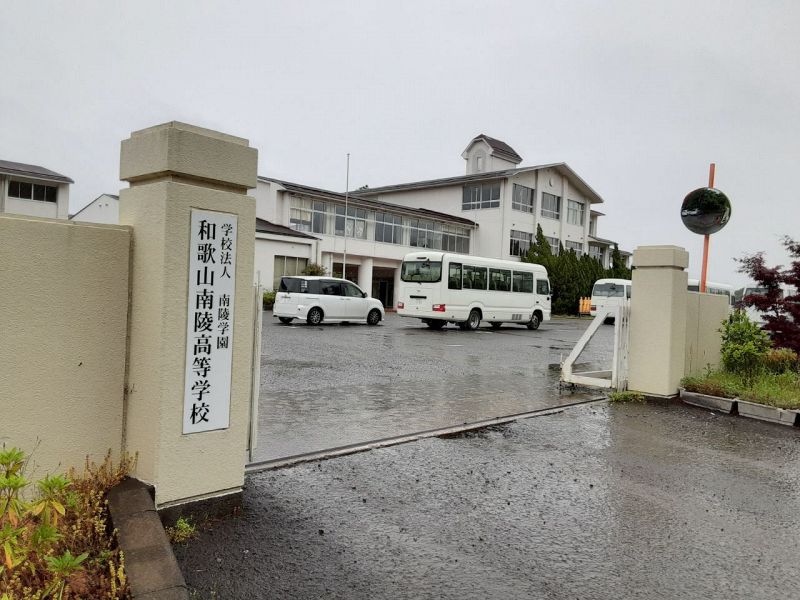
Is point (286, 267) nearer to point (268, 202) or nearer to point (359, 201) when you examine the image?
point (268, 202)

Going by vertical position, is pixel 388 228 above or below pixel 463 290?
above

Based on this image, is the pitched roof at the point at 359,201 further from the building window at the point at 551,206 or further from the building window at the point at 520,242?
the building window at the point at 551,206

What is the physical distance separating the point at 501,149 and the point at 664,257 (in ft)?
147

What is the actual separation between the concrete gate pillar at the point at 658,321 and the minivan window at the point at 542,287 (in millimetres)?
17831

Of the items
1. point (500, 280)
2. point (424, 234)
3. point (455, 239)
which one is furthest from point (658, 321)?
point (455, 239)

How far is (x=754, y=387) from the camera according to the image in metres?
9.09

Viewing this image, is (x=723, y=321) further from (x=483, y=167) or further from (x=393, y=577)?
(x=483, y=167)

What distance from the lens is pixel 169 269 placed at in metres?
3.83

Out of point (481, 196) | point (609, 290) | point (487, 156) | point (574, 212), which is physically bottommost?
point (609, 290)

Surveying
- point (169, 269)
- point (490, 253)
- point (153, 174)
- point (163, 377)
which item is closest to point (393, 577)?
point (163, 377)

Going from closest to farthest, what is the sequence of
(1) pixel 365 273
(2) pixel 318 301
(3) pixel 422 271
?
1. (2) pixel 318 301
2. (3) pixel 422 271
3. (1) pixel 365 273

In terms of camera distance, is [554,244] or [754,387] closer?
[754,387]

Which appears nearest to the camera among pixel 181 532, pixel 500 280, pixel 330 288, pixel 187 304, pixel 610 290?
pixel 181 532

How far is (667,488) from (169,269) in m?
4.35
